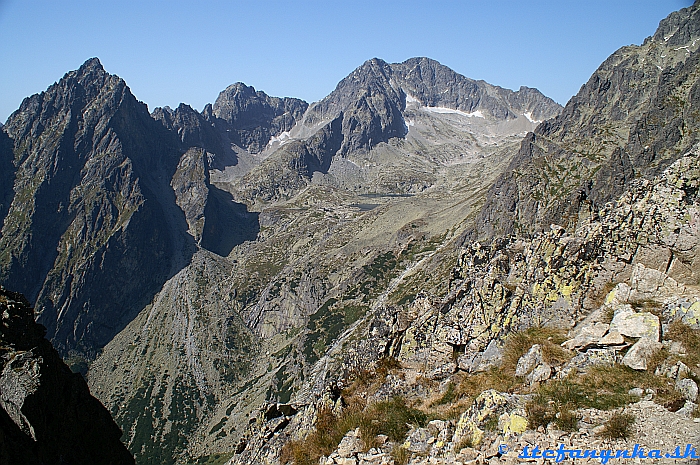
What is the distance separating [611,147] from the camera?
148m

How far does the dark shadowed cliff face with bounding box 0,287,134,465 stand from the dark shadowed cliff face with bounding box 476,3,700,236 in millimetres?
60020

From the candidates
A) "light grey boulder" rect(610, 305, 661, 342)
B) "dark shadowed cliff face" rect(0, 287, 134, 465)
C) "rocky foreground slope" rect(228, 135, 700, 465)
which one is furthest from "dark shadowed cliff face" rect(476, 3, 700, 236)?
"dark shadowed cliff face" rect(0, 287, 134, 465)

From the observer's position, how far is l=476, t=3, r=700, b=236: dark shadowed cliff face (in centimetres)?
11181

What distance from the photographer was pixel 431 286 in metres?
124

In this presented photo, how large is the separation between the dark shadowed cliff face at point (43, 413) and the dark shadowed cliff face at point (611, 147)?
6002 cm

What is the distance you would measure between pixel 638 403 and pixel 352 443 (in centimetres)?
923

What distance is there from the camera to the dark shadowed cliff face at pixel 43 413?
21594 mm

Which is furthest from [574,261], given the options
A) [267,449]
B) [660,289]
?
[267,449]

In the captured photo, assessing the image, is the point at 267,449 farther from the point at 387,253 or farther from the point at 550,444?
the point at 387,253

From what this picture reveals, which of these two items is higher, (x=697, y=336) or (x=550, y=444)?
(x=697, y=336)

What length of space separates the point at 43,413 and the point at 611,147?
560 ft

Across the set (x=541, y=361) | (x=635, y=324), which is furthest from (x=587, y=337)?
(x=541, y=361)

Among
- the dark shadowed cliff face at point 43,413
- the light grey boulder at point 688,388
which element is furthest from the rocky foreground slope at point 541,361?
the dark shadowed cliff face at point 43,413

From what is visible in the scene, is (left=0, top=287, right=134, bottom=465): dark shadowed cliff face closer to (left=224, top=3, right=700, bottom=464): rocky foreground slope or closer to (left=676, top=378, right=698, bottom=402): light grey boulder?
(left=224, top=3, right=700, bottom=464): rocky foreground slope
